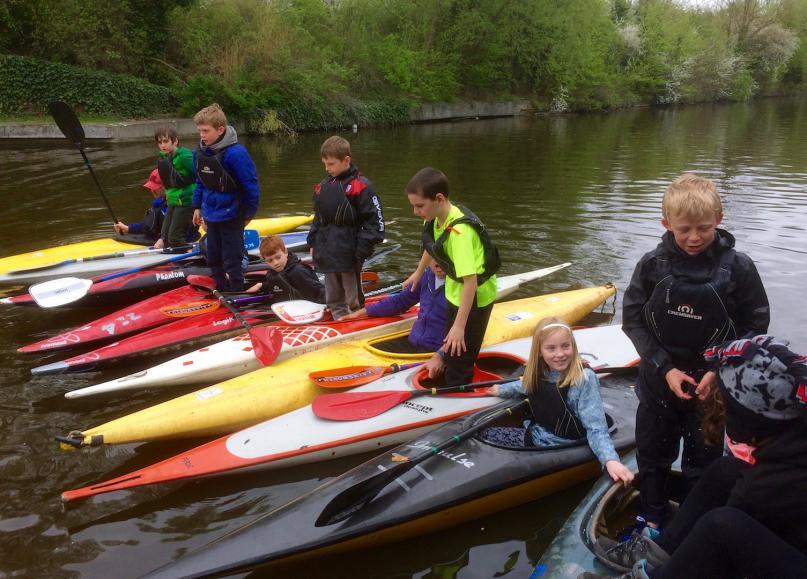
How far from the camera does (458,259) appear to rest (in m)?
3.69

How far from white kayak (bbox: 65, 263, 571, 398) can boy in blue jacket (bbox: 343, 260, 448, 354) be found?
0.52 ft

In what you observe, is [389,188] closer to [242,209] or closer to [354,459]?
[242,209]

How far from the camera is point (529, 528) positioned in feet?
11.4

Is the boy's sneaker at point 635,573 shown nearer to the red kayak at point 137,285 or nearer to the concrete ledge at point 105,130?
the red kayak at point 137,285

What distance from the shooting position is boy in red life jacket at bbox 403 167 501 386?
368 cm

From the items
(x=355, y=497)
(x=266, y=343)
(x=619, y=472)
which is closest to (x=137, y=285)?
(x=266, y=343)

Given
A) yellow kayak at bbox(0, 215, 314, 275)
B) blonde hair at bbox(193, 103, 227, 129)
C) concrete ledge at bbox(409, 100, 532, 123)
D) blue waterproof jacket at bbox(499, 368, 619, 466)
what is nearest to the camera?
blue waterproof jacket at bbox(499, 368, 619, 466)

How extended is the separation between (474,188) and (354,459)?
995 cm

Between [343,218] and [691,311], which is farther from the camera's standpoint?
[343,218]

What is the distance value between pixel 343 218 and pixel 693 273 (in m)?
3.16

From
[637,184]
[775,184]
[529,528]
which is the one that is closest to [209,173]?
[529,528]

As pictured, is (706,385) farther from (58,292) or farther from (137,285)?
(137,285)

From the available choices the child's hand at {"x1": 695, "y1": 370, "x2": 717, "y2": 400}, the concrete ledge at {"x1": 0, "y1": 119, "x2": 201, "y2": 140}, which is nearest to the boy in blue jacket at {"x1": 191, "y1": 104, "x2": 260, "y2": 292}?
the child's hand at {"x1": 695, "y1": 370, "x2": 717, "y2": 400}

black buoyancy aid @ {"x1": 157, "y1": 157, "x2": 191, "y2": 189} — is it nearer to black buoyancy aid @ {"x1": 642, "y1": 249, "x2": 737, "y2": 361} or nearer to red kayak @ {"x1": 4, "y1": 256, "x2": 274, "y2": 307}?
red kayak @ {"x1": 4, "y1": 256, "x2": 274, "y2": 307}
